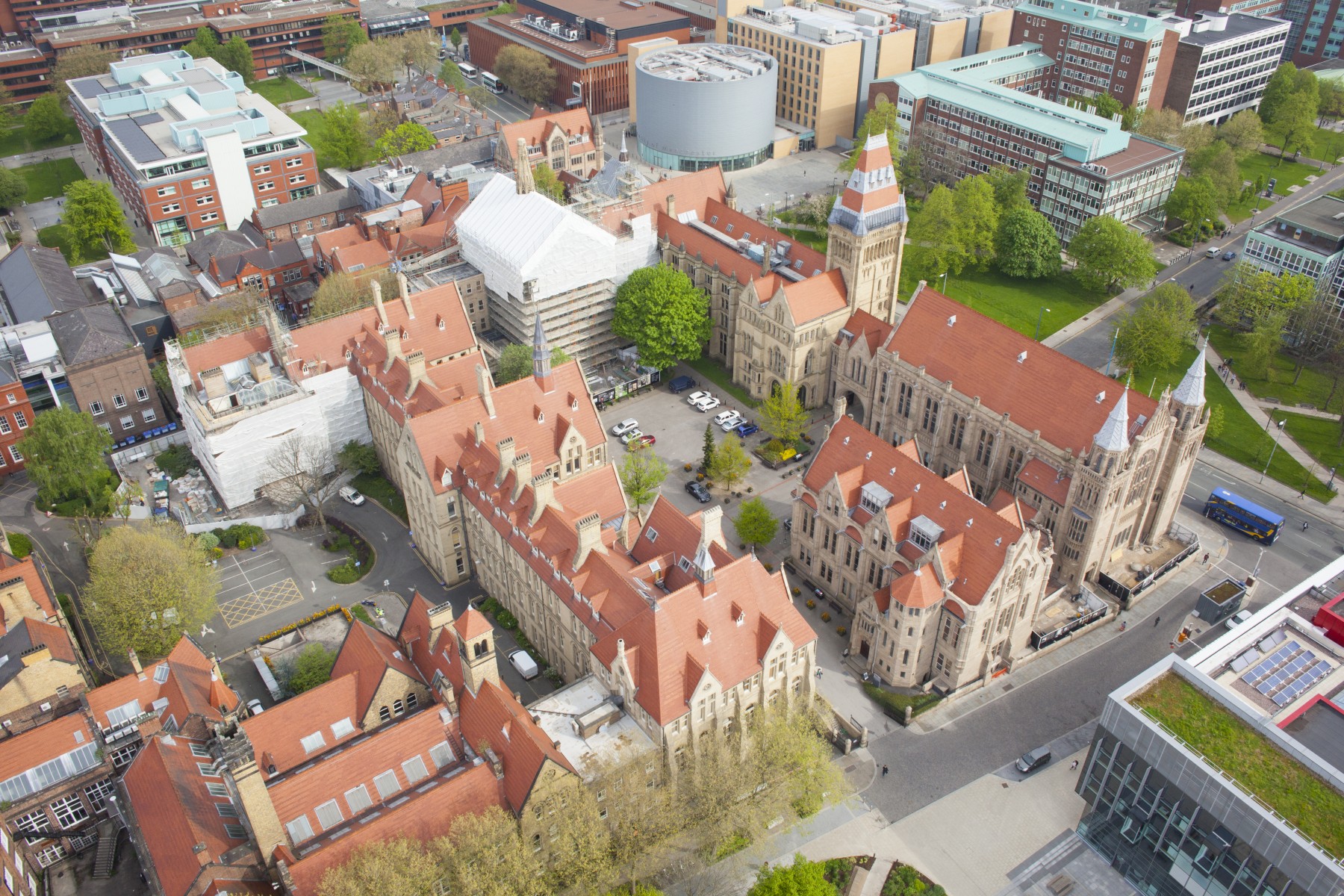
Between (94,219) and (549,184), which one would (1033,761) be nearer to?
(549,184)

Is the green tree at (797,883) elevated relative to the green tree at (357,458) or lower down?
elevated

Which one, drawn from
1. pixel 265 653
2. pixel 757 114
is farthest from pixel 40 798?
pixel 757 114

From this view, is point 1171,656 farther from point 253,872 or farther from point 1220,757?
point 253,872

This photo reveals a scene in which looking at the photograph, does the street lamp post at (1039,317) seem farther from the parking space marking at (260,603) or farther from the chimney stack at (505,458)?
the parking space marking at (260,603)

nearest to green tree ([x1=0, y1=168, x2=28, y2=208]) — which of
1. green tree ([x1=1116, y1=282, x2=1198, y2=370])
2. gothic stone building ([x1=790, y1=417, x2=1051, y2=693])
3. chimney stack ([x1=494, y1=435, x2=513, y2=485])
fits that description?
chimney stack ([x1=494, y1=435, x2=513, y2=485])

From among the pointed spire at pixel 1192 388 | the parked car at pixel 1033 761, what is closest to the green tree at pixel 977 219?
the pointed spire at pixel 1192 388

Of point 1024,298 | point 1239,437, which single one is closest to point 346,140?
point 1024,298

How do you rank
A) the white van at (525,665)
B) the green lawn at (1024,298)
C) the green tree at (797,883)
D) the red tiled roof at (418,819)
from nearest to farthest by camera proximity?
the red tiled roof at (418,819)
the green tree at (797,883)
the white van at (525,665)
the green lawn at (1024,298)
